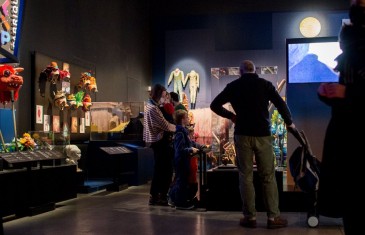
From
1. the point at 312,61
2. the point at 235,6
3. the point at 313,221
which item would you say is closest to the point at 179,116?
the point at 312,61

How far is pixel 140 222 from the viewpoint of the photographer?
505cm

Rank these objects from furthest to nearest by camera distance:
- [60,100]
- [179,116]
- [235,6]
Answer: [235,6], [60,100], [179,116]

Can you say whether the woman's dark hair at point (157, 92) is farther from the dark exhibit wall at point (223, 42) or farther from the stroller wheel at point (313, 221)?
the dark exhibit wall at point (223, 42)

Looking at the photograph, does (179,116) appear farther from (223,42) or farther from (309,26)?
(309,26)

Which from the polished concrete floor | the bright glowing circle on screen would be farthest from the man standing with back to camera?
A: the bright glowing circle on screen

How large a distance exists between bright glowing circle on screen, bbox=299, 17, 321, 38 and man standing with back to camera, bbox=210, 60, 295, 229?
9.11 m

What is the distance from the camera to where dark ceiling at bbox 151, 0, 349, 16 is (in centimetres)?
1337

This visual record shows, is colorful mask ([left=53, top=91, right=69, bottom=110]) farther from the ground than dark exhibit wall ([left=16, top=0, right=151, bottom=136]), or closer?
closer

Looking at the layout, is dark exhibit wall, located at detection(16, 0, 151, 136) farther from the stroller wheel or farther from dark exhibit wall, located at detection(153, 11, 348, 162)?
the stroller wheel

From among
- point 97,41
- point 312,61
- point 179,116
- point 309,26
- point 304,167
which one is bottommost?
point 304,167

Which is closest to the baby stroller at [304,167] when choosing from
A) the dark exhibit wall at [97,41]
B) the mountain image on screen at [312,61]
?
the mountain image on screen at [312,61]

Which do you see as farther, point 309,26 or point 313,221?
point 309,26

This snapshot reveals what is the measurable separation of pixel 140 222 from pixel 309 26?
9.76 metres

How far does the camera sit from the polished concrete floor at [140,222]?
4551mm
